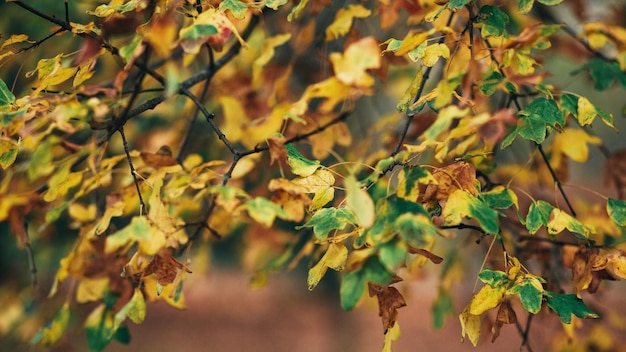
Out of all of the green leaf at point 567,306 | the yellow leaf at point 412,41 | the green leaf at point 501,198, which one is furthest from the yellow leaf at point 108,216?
the green leaf at point 567,306

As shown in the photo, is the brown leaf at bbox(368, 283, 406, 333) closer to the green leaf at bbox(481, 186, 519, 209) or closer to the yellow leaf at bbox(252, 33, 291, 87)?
the green leaf at bbox(481, 186, 519, 209)

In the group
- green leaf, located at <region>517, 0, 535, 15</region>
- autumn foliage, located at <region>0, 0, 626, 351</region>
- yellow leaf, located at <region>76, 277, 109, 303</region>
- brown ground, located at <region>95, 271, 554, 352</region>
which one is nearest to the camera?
autumn foliage, located at <region>0, 0, 626, 351</region>

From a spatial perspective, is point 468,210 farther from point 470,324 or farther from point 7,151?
point 7,151

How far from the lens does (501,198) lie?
1.23m

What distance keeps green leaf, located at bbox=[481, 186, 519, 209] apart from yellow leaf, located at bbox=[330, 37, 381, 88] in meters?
0.48

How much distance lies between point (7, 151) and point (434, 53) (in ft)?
2.93

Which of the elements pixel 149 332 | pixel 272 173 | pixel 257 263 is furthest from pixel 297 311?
pixel 272 173

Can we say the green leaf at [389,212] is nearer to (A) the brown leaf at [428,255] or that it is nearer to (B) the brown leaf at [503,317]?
(A) the brown leaf at [428,255]

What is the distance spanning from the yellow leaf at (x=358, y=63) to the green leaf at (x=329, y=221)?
280 mm

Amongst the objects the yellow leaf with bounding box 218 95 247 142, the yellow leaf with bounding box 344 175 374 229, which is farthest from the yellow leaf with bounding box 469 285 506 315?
the yellow leaf with bounding box 218 95 247 142

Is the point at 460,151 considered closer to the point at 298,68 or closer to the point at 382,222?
the point at 382,222

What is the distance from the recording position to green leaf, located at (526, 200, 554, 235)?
→ 3.92 ft

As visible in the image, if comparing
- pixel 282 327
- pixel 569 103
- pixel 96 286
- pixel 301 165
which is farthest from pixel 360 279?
pixel 282 327

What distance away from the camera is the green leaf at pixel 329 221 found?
1040mm
